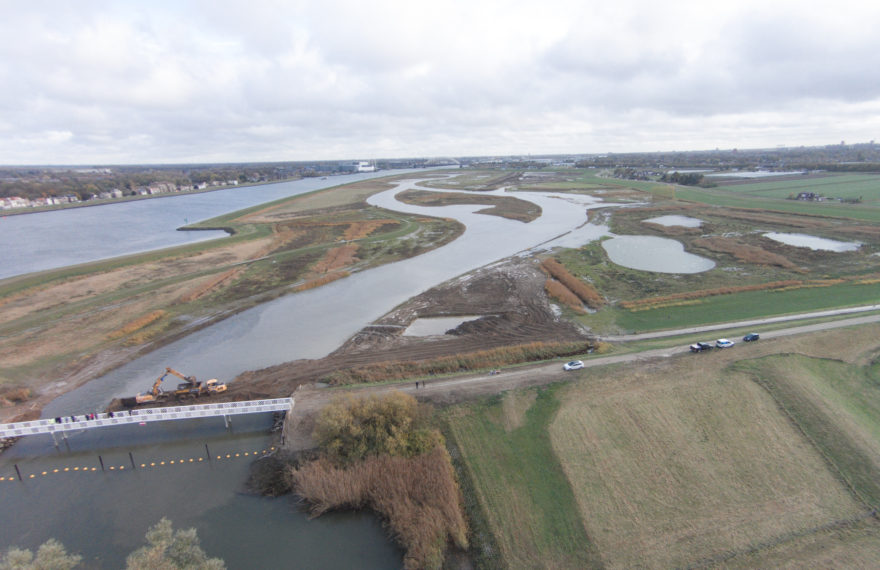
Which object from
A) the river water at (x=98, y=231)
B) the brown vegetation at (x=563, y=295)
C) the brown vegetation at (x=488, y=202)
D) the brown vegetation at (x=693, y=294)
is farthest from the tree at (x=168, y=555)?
the brown vegetation at (x=488, y=202)

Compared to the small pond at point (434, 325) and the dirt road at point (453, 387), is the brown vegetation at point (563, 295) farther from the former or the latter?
the dirt road at point (453, 387)

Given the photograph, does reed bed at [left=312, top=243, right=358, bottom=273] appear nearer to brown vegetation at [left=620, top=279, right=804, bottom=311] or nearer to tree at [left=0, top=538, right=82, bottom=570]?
brown vegetation at [left=620, top=279, right=804, bottom=311]

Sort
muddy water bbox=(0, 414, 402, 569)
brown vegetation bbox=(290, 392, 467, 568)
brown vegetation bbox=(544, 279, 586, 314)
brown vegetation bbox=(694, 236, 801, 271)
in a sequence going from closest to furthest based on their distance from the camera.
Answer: brown vegetation bbox=(290, 392, 467, 568) → muddy water bbox=(0, 414, 402, 569) → brown vegetation bbox=(544, 279, 586, 314) → brown vegetation bbox=(694, 236, 801, 271)

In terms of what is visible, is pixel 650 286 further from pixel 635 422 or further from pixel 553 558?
pixel 553 558

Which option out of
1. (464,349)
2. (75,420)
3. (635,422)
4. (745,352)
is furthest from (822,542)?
(75,420)

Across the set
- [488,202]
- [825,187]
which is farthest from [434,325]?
[825,187]

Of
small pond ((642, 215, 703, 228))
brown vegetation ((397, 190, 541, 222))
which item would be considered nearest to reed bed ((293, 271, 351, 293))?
brown vegetation ((397, 190, 541, 222))
